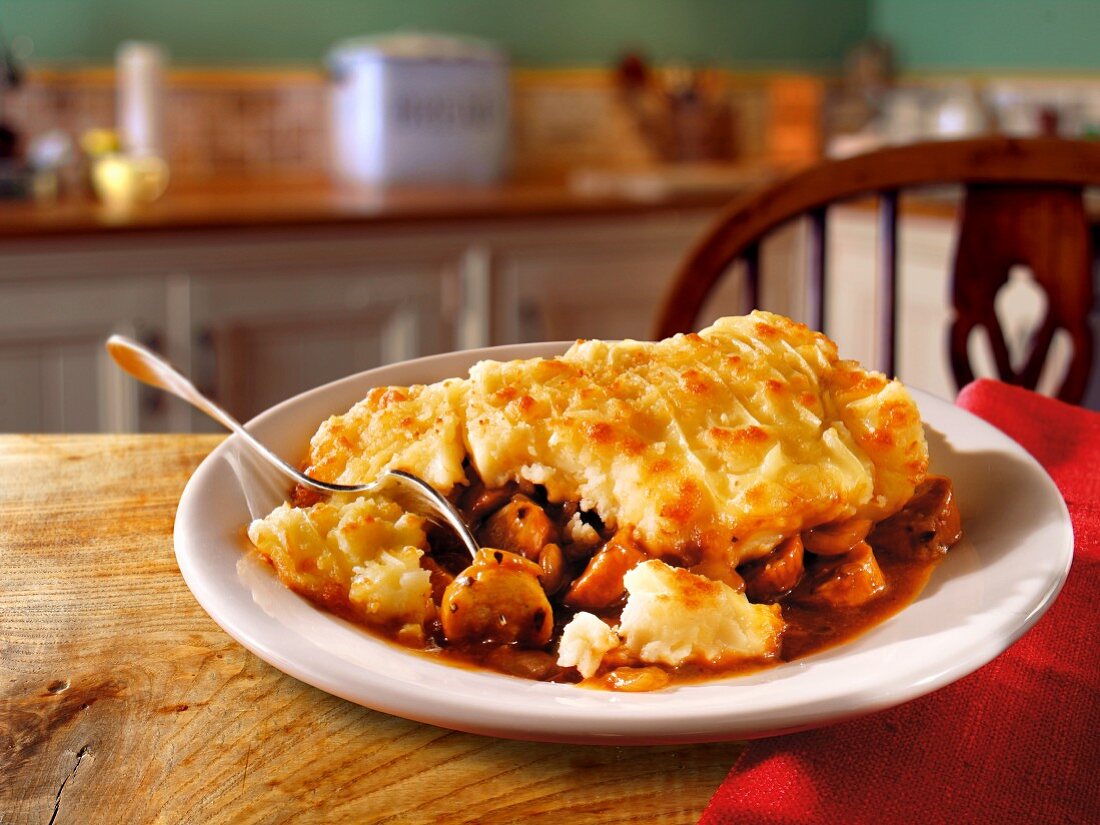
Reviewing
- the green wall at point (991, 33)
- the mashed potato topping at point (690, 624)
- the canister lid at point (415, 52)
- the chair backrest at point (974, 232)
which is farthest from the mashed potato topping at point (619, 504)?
the green wall at point (991, 33)

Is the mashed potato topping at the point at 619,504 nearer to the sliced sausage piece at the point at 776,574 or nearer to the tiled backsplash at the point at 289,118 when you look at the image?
the sliced sausage piece at the point at 776,574

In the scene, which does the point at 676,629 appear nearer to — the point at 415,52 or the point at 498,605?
the point at 498,605

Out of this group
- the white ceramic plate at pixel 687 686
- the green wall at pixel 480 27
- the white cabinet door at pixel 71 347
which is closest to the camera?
the white ceramic plate at pixel 687 686

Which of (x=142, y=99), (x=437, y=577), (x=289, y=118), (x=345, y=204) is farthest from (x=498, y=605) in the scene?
(x=289, y=118)

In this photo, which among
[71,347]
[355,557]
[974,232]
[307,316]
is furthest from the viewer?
[307,316]

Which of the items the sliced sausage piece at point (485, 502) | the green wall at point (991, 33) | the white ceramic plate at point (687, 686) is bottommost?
the white ceramic plate at point (687, 686)

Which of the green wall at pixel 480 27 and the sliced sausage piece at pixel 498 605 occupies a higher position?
the green wall at pixel 480 27

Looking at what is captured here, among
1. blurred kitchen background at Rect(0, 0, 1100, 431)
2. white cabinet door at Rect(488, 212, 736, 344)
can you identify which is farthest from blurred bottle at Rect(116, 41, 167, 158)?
white cabinet door at Rect(488, 212, 736, 344)

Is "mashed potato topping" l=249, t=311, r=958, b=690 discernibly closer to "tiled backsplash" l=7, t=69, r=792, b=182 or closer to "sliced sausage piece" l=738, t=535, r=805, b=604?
"sliced sausage piece" l=738, t=535, r=805, b=604
